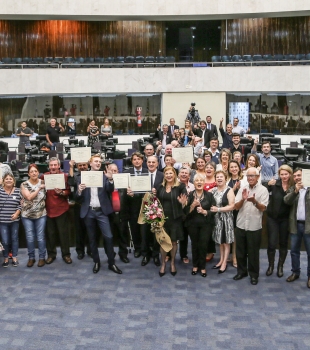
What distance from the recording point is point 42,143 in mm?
17969

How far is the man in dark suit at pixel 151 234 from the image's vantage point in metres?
9.22

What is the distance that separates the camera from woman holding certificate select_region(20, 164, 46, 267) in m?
9.06

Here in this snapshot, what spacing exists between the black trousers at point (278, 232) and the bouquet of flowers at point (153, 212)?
1.67 m

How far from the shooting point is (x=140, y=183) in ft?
29.3

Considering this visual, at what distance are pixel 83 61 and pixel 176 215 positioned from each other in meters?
18.8

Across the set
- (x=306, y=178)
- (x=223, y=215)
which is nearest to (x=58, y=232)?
(x=223, y=215)

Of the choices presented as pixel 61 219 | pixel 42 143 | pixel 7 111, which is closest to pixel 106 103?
pixel 7 111

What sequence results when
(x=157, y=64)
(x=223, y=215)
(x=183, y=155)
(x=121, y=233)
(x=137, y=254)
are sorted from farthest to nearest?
(x=157, y=64), (x=183, y=155), (x=137, y=254), (x=121, y=233), (x=223, y=215)

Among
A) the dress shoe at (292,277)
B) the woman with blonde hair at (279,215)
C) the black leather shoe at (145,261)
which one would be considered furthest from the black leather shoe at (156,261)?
the dress shoe at (292,277)

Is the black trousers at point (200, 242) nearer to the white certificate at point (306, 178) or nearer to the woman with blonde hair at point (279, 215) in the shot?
the woman with blonde hair at point (279, 215)

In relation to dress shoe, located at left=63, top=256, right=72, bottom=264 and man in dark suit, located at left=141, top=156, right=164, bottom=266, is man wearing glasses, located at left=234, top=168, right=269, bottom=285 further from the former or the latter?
dress shoe, located at left=63, top=256, right=72, bottom=264

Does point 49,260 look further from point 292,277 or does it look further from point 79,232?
point 292,277

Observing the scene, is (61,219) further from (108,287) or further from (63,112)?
(63,112)

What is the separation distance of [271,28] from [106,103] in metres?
9.24
